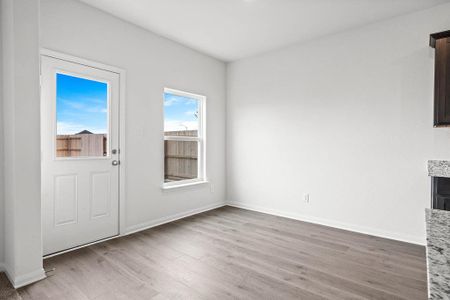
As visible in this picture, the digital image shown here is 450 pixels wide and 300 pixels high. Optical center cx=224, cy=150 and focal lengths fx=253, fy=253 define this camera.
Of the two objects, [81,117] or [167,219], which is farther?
[167,219]

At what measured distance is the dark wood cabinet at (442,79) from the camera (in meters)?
2.57

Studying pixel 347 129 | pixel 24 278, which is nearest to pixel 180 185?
pixel 24 278

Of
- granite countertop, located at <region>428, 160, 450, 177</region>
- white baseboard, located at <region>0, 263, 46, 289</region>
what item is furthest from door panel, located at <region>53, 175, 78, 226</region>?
granite countertop, located at <region>428, 160, 450, 177</region>

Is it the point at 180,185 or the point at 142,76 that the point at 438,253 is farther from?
the point at 180,185

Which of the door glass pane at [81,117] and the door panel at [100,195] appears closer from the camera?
the door glass pane at [81,117]

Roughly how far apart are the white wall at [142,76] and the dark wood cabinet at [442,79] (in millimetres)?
3122

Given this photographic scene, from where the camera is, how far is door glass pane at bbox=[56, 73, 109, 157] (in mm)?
2752

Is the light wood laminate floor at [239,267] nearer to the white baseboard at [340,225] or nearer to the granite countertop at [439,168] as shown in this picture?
the white baseboard at [340,225]

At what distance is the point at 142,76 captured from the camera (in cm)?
344

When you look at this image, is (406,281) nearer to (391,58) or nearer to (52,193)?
(391,58)

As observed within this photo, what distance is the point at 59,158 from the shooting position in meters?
2.71

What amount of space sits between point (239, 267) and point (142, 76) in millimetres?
2670

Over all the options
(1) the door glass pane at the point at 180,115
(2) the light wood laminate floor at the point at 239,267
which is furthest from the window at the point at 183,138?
(2) the light wood laminate floor at the point at 239,267

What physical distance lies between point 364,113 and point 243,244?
7.61ft
